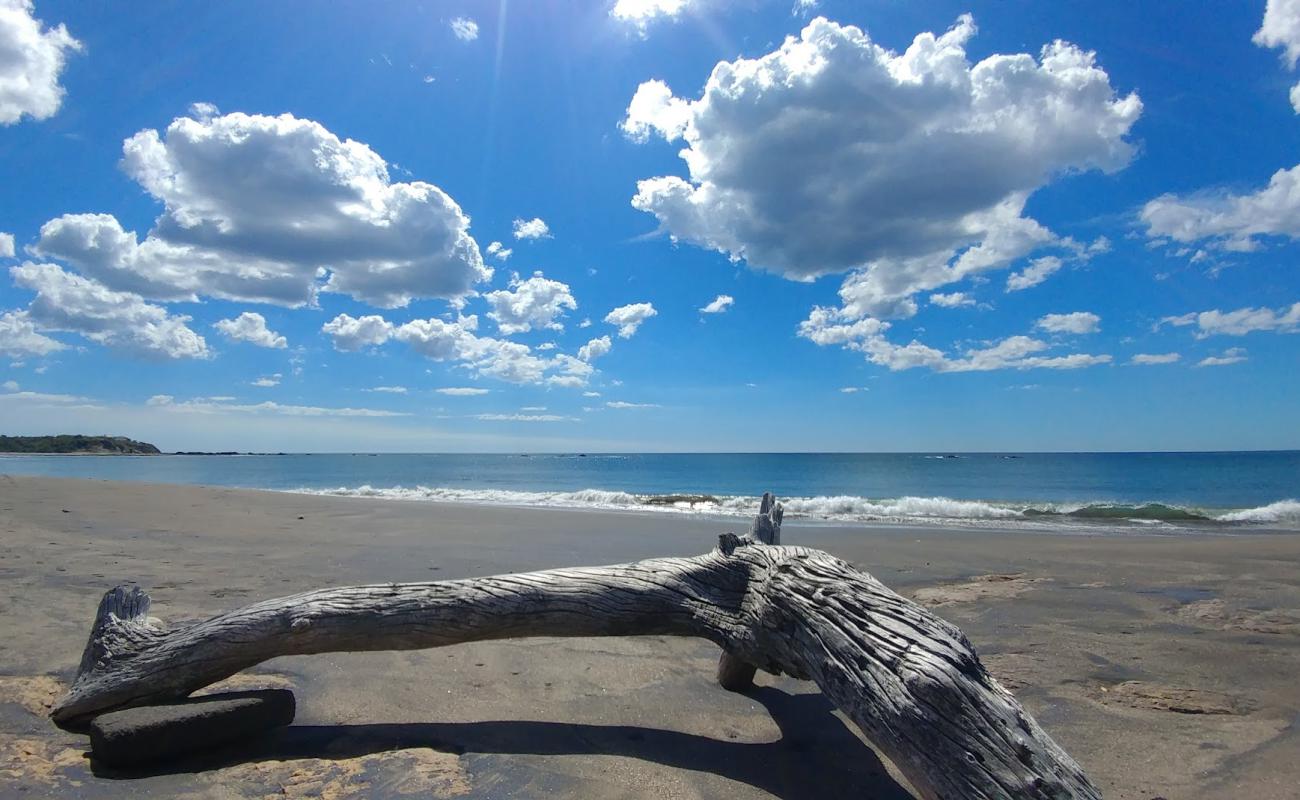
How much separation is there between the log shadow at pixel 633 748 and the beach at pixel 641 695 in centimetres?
1

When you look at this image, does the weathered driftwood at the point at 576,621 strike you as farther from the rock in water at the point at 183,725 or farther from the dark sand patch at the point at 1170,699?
the dark sand patch at the point at 1170,699

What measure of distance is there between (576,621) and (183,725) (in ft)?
6.32

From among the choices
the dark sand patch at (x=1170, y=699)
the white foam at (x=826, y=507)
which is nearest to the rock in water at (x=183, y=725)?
the dark sand patch at (x=1170, y=699)

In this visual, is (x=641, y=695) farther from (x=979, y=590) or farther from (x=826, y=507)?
(x=826, y=507)

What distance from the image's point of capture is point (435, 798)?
2.88 meters

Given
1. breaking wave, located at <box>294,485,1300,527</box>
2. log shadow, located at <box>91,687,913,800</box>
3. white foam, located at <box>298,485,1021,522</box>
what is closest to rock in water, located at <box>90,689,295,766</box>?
log shadow, located at <box>91,687,913,800</box>

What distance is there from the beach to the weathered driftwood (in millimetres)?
418

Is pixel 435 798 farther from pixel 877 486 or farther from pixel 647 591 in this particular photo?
pixel 877 486

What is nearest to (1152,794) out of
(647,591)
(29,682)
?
(647,591)

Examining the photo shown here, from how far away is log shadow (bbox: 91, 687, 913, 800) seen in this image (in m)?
3.08

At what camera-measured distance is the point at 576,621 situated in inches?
149

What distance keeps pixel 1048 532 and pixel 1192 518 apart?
25.1ft

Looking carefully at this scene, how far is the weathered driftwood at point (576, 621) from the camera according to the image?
292 cm

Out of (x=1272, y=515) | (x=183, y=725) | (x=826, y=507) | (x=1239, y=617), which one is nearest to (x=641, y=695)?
(x=183, y=725)
